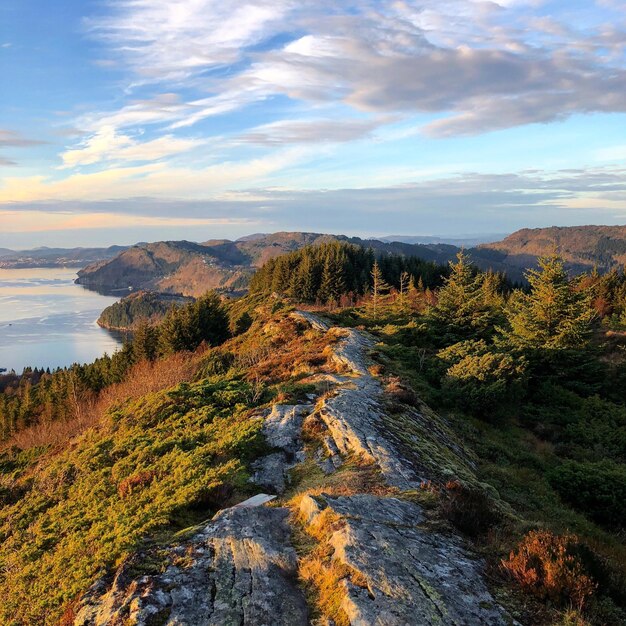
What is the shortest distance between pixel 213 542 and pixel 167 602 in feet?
4.21

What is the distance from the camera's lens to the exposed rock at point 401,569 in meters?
5.22

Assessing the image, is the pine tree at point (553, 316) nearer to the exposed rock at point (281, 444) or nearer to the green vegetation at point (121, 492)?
the exposed rock at point (281, 444)

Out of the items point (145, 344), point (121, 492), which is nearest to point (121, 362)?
point (145, 344)

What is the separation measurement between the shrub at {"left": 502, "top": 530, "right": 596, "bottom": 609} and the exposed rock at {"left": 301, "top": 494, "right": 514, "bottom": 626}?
54cm

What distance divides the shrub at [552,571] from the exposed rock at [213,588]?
3003 millimetres

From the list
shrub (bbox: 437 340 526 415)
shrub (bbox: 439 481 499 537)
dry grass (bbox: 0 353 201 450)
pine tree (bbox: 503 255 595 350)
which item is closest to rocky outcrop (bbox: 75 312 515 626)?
shrub (bbox: 439 481 499 537)

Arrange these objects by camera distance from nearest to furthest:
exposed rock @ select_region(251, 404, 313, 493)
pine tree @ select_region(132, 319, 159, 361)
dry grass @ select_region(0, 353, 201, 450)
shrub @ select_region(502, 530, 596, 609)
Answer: shrub @ select_region(502, 530, 596, 609) → exposed rock @ select_region(251, 404, 313, 493) → dry grass @ select_region(0, 353, 201, 450) → pine tree @ select_region(132, 319, 159, 361)

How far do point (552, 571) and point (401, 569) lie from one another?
6.39ft

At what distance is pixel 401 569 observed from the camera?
5957 millimetres

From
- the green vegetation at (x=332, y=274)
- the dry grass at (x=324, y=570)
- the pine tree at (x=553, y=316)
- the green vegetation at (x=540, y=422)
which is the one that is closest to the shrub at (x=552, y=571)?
the green vegetation at (x=540, y=422)

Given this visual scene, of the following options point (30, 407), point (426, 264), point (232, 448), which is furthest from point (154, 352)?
point (426, 264)

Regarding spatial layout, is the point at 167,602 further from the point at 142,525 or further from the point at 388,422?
the point at 388,422

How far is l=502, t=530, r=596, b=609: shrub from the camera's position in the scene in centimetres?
546

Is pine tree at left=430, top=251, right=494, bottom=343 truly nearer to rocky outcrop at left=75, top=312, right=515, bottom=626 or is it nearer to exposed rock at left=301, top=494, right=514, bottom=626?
rocky outcrop at left=75, top=312, right=515, bottom=626
